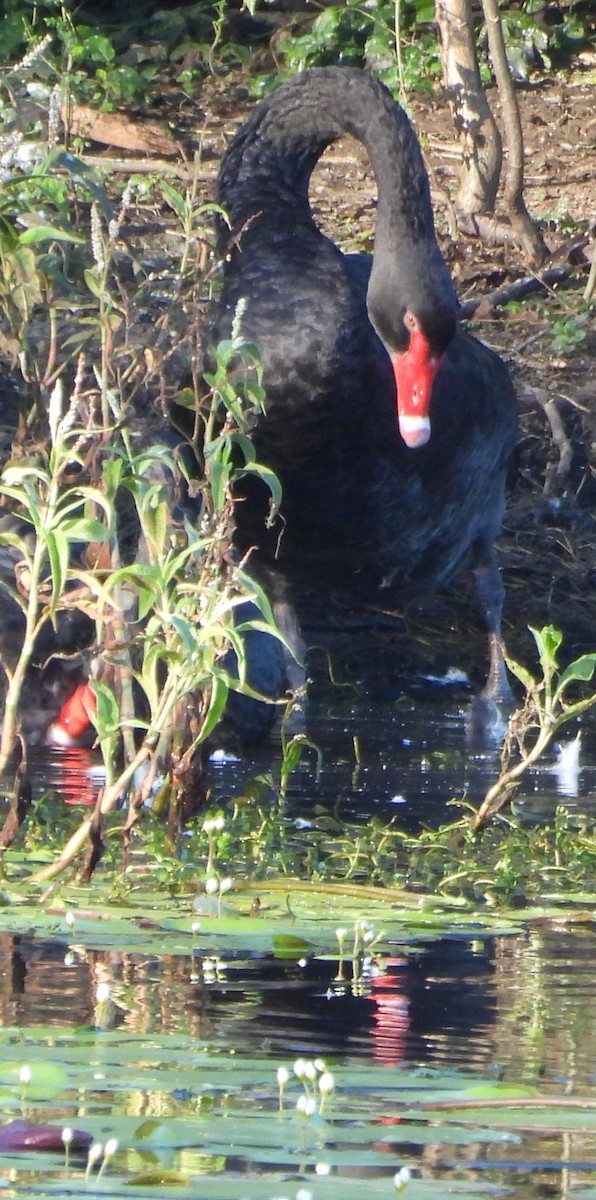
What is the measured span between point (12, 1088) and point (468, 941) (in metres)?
1.25

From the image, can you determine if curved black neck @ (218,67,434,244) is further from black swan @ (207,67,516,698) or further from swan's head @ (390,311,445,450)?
swan's head @ (390,311,445,450)

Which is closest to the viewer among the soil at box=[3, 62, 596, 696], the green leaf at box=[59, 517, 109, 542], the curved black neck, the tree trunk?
the green leaf at box=[59, 517, 109, 542]

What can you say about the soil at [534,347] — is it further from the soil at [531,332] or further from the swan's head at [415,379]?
the swan's head at [415,379]

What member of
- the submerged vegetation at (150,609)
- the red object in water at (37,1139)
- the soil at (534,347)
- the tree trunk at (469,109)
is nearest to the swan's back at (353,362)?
the submerged vegetation at (150,609)

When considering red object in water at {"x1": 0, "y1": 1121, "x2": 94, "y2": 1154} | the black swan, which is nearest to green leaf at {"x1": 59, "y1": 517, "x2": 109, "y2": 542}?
red object in water at {"x1": 0, "y1": 1121, "x2": 94, "y2": 1154}

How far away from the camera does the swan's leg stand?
6.71 meters

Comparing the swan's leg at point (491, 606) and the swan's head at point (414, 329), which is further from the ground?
the swan's head at point (414, 329)

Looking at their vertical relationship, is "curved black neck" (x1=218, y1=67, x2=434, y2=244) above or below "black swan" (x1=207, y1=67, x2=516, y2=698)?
above

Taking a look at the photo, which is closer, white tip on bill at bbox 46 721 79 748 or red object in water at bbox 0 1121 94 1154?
red object in water at bbox 0 1121 94 1154

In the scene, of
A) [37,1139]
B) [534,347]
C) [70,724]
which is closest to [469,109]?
[534,347]

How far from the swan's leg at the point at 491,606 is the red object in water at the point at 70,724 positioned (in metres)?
1.59

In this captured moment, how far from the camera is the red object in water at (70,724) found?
5613 millimetres

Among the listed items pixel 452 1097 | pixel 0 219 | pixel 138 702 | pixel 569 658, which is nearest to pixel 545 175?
pixel 569 658

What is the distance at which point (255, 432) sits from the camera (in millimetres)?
5758
